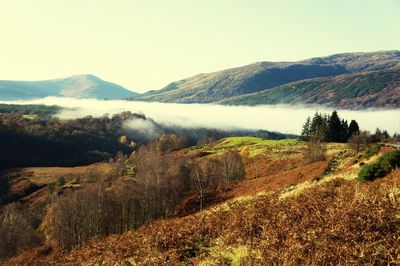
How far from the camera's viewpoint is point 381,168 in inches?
1182

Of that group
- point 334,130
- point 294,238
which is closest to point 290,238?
point 294,238

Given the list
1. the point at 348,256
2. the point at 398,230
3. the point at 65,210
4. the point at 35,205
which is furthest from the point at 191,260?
the point at 35,205

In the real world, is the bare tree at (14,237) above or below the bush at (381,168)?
below

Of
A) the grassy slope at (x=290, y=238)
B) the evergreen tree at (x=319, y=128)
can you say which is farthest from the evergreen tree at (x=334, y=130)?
the grassy slope at (x=290, y=238)

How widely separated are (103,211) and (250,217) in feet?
223

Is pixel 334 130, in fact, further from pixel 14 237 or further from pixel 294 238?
pixel 294 238

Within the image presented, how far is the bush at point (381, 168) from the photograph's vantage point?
2944 cm

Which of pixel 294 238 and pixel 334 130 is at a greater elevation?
pixel 294 238

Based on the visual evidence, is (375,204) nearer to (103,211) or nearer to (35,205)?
(103,211)

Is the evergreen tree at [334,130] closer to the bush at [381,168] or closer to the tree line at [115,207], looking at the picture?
the tree line at [115,207]

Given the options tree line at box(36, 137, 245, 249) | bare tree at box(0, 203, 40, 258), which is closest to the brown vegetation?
tree line at box(36, 137, 245, 249)

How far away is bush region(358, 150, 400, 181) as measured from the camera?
29.4 meters

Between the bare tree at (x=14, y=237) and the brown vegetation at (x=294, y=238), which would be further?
the bare tree at (x=14, y=237)

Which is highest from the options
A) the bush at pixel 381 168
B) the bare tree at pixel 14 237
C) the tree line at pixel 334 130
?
the bush at pixel 381 168
